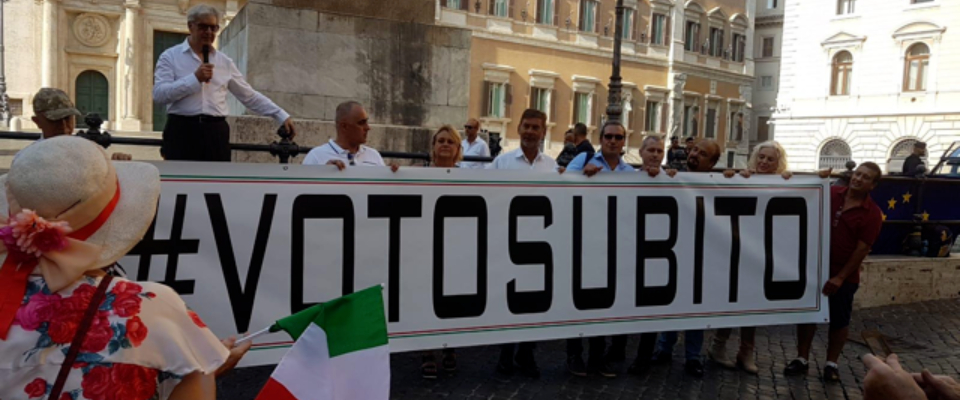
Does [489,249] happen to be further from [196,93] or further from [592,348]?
[196,93]

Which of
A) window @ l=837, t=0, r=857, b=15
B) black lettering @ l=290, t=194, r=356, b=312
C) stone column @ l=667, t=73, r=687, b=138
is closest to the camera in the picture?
black lettering @ l=290, t=194, r=356, b=312

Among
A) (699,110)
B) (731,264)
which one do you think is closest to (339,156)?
(731,264)

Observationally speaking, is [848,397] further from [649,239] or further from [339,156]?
[339,156]

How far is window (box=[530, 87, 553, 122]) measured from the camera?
43562mm

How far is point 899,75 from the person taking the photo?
140ft

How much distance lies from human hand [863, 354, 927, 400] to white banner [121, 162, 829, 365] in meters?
3.24

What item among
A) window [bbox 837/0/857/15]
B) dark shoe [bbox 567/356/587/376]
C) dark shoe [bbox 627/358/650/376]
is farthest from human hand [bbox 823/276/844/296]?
window [bbox 837/0/857/15]

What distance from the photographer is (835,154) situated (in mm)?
45812

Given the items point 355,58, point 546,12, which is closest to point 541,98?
point 546,12

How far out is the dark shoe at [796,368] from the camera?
593 cm

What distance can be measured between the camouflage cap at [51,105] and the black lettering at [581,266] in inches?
139

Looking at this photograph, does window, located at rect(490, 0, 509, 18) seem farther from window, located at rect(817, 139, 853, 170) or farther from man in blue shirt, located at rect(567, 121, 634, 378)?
man in blue shirt, located at rect(567, 121, 634, 378)

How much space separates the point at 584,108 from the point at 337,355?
4483 centimetres

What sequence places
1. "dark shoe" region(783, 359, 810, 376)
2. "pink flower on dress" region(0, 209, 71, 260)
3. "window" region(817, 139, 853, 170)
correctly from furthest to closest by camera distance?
1. "window" region(817, 139, 853, 170)
2. "dark shoe" region(783, 359, 810, 376)
3. "pink flower on dress" region(0, 209, 71, 260)
